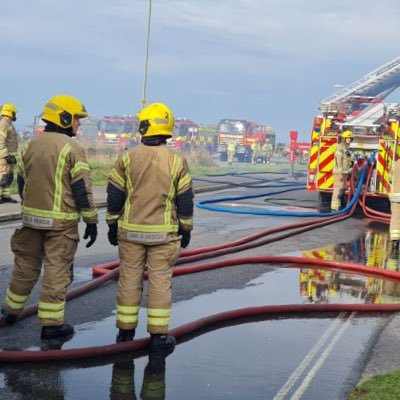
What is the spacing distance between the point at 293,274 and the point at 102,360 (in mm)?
3925

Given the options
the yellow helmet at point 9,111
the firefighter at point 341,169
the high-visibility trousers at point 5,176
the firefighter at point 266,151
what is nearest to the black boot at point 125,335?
the yellow helmet at point 9,111

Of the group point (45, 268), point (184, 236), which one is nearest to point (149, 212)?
point (184, 236)

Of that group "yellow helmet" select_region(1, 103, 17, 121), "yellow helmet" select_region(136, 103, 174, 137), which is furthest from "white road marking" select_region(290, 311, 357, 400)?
"yellow helmet" select_region(1, 103, 17, 121)

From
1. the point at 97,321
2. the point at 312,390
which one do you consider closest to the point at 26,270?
the point at 97,321

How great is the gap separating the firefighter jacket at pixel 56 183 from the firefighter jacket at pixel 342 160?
1093cm

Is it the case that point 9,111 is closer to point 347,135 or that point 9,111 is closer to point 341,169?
point 341,169

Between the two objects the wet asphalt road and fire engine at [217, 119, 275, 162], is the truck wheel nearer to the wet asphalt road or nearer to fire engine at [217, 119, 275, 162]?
Result: the wet asphalt road

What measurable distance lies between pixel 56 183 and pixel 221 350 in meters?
1.62

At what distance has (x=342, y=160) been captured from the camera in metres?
15.9

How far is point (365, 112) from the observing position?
17.7m

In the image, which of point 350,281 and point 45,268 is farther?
point 350,281

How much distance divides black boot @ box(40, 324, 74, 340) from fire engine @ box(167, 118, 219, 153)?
4280 cm

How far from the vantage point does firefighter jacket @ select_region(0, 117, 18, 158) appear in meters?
13.7

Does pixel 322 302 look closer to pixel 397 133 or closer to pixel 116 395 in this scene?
pixel 116 395
